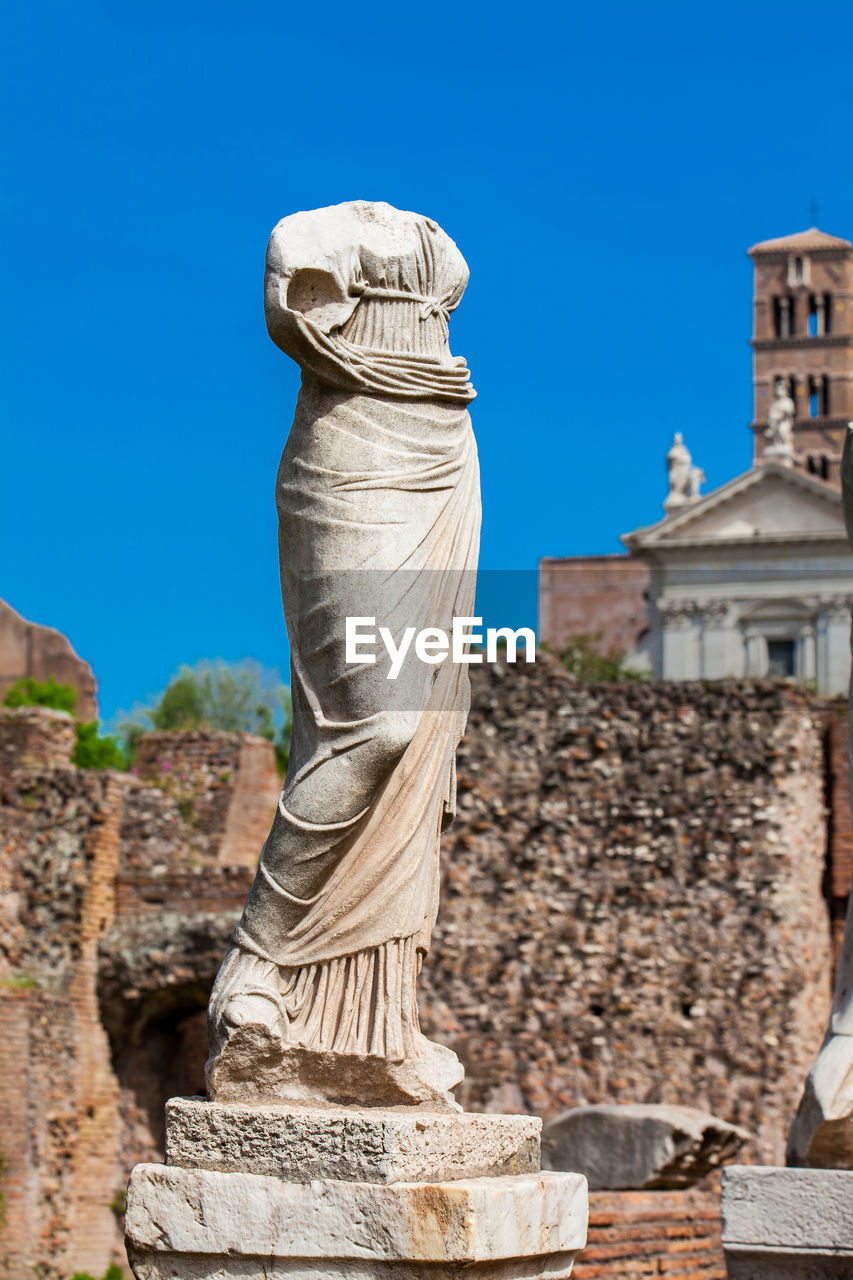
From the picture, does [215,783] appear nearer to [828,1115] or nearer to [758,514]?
[828,1115]

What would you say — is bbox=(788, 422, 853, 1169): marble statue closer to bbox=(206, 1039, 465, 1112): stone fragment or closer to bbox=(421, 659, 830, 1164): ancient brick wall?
bbox=(206, 1039, 465, 1112): stone fragment

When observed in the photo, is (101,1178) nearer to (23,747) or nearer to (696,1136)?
(23,747)

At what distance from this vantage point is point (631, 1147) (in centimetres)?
980

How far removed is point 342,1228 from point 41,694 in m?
25.6

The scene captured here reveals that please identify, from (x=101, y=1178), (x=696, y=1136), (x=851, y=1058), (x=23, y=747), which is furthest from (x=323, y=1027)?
(x=23, y=747)

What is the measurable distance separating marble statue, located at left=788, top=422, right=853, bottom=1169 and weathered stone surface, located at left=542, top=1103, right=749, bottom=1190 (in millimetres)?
5150

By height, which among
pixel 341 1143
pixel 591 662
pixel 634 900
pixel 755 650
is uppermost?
pixel 755 650

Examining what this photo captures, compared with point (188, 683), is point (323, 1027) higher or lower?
lower

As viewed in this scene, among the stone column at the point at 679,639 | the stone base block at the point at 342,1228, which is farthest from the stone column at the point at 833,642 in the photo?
the stone base block at the point at 342,1228

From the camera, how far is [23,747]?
18.1m

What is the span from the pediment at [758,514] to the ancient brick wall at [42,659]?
15773mm

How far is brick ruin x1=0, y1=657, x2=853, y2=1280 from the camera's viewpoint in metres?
14.6

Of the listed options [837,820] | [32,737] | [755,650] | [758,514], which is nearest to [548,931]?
[837,820]

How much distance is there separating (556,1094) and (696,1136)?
484 centimetres
